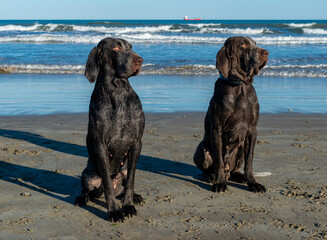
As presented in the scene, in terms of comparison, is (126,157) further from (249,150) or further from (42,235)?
(249,150)

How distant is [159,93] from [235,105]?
716 centimetres

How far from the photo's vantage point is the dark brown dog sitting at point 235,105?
5027 mm

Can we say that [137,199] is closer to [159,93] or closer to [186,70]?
[159,93]

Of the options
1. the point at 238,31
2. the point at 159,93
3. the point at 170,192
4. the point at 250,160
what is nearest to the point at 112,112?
the point at 170,192

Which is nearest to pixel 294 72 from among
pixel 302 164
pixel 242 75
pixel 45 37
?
pixel 302 164

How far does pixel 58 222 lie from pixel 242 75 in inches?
101

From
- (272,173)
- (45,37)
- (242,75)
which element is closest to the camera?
(242,75)

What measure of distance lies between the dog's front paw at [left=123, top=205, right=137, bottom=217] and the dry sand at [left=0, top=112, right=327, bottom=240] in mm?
73

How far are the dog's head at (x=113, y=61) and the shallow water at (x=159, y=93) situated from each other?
555 centimetres

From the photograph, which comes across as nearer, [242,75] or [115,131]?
[115,131]

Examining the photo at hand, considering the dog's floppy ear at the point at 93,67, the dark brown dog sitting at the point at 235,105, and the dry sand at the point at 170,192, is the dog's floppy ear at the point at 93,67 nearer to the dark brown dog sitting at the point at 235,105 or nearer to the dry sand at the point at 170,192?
the dry sand at the point at 170,192

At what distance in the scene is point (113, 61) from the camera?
14.0 ft

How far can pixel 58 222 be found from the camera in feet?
13.7

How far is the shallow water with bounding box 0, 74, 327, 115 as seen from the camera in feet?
33.2
